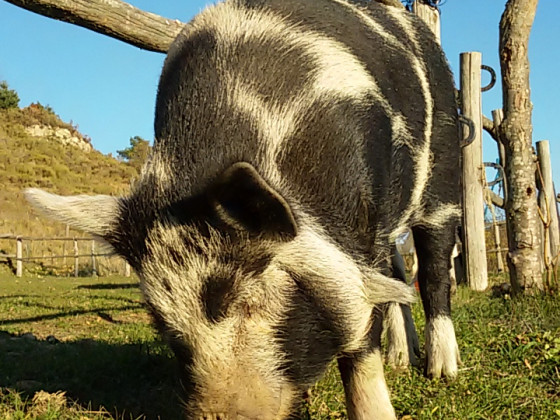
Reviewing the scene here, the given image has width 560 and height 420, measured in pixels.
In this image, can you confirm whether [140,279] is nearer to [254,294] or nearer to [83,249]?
[254,294]

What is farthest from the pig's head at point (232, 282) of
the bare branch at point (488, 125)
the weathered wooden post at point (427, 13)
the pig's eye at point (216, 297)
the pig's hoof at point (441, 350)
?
the bare branch at point (488, 125)

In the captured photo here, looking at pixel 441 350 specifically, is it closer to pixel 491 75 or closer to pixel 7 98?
pixel 491 75

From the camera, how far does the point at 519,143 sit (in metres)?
5.94

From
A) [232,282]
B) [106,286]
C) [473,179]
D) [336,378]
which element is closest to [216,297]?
[232,282]

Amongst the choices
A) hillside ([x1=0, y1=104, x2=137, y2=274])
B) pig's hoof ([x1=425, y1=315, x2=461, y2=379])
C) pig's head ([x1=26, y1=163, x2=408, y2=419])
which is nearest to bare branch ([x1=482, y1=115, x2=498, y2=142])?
pig's hoof ([x1=425, y1=315, x2=461, y2=379])

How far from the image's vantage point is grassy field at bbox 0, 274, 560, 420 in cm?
371

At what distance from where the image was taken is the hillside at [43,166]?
35375mm

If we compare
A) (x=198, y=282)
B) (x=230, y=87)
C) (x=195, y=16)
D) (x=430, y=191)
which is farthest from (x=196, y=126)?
(x=430, y=191)

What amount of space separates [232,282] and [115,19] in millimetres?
2830

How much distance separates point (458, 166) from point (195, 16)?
7.60ft

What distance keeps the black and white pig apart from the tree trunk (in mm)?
2636

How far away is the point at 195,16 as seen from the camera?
349cm

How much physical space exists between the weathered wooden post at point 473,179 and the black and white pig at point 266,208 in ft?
15.4

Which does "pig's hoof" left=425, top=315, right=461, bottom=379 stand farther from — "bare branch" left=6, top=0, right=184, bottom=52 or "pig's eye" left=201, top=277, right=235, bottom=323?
"bare branch" left=6, top=0, right=184, bottom=52
